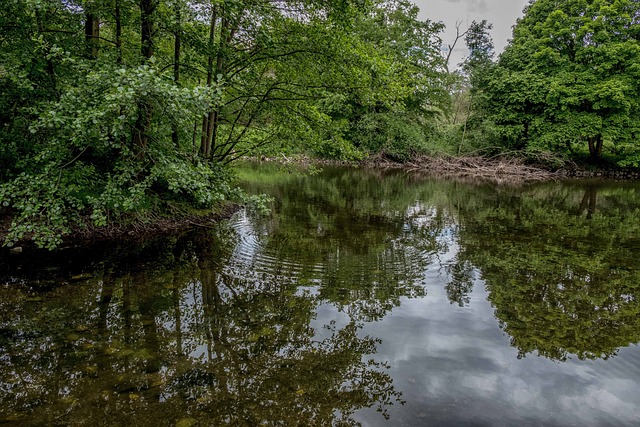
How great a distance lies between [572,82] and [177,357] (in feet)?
114

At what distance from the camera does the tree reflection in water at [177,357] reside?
140 inches

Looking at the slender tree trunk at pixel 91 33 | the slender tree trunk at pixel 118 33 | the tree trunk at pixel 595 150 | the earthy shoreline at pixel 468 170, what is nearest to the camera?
the slender tree trunk at pixel 118 33

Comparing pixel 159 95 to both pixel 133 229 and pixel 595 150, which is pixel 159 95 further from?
pixel 595 150

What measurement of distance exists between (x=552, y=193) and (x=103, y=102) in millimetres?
20932

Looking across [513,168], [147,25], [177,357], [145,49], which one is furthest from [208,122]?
[513,168]

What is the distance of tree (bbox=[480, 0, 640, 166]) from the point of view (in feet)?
92.7

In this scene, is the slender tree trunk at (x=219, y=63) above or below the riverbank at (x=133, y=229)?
above

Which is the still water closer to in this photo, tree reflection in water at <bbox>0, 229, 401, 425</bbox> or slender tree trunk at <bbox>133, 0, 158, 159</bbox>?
tree reflection in water at <bbox>0, 229, 401, 425</bbox>

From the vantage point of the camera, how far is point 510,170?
29016 millimetres

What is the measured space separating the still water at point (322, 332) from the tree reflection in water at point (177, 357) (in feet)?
0.07

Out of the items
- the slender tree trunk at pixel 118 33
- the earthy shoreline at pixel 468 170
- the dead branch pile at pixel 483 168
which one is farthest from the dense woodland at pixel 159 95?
the dead branch pile at pixel 483 168

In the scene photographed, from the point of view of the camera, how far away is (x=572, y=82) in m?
29.6

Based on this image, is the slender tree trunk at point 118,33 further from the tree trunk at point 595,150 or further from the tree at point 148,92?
the tree trunk at point 595,150

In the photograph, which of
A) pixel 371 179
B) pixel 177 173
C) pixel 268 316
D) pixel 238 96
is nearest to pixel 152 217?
pixel 177 173
